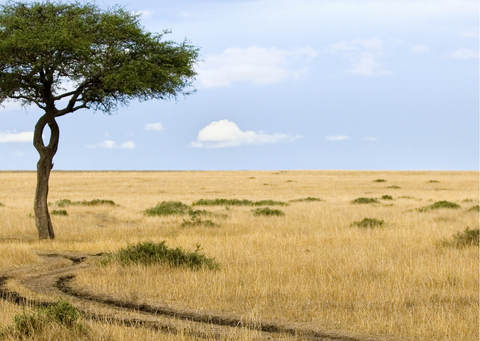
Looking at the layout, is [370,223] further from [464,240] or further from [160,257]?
[160,257]

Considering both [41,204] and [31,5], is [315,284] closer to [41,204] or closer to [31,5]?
[41,204]

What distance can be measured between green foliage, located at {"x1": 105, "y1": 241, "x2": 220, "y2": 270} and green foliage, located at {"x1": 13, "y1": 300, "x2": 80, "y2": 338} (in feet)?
16.6

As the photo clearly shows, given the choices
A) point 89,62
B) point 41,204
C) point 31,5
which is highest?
point 31,5

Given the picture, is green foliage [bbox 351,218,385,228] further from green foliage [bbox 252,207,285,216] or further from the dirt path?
the dirt path

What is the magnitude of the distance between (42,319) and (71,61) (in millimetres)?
13372

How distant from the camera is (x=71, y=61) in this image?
1950 cm

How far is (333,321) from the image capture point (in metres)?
8.83

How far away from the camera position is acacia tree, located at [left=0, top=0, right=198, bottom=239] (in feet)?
61.6

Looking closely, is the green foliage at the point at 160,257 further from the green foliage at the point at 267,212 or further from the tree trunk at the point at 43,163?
the green foliage at the point at 267,212

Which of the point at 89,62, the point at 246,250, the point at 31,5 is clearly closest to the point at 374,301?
the point at 246,250

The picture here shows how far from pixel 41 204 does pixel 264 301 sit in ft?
40.5

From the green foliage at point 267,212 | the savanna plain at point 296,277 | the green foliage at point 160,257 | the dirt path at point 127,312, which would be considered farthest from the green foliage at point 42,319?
the green foliage at point 267,212

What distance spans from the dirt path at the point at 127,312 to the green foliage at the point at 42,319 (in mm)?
844

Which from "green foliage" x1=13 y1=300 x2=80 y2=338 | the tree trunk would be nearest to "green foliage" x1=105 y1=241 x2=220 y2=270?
"green foliage" x1=13 y1=300 x2=80 y2=338
